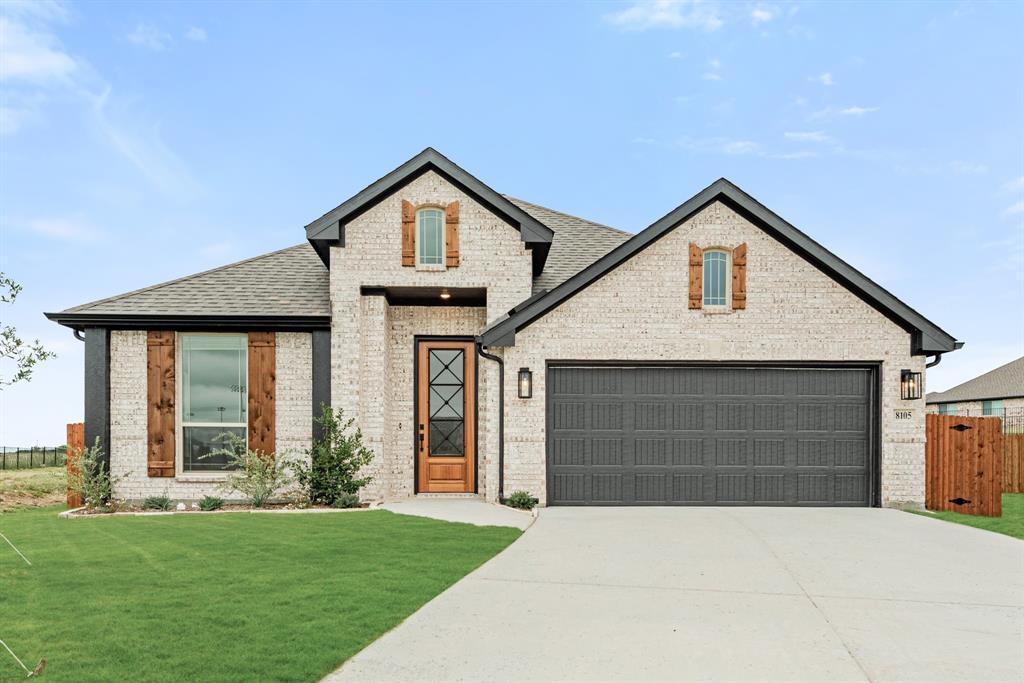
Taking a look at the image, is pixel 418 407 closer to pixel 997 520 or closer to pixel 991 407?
pixel 997 520

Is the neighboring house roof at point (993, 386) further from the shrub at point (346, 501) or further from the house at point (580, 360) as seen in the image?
the shrub at point (346, 501)

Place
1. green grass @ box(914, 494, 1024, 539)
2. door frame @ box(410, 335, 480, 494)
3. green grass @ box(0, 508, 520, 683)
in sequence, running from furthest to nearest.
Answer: door frame @ box(410, 335, 480, 494) < green grass @ box(914, 494, 1024, 539) < green grass @ box(0, 508, 520, 683)

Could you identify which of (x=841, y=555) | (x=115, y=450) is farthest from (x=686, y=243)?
(x=115, y=450)

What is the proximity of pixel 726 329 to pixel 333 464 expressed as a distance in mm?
7445

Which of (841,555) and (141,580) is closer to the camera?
(141,580)

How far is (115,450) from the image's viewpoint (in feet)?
36.3

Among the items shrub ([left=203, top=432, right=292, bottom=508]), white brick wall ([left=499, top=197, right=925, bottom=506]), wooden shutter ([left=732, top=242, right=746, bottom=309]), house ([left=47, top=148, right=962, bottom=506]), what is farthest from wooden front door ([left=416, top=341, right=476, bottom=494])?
wooden shutter ([left=732, top=242, right=746, bottom=309])

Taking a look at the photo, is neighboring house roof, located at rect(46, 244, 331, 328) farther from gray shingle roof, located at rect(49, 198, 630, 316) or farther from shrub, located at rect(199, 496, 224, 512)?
shrub, located at rect(199, 496, 224, 512)

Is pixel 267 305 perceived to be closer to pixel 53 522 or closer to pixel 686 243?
pixel 53 522

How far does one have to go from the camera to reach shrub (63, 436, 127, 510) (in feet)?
34.7

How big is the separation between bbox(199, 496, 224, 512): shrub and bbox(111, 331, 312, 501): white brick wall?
365mm

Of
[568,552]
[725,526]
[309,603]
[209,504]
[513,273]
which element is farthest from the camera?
[513,273]

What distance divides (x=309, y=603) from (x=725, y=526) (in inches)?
246

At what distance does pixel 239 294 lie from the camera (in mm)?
11641
